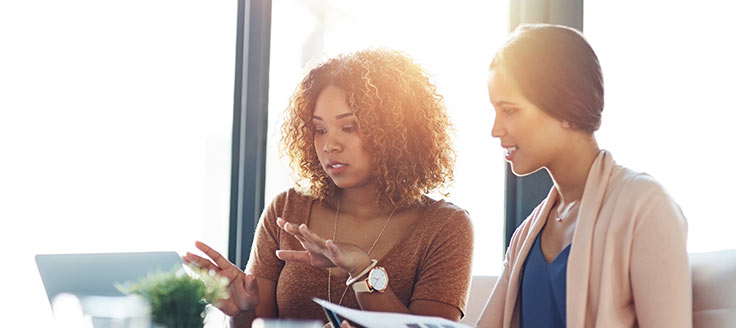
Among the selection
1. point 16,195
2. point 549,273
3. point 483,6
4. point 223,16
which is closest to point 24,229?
point 16,195

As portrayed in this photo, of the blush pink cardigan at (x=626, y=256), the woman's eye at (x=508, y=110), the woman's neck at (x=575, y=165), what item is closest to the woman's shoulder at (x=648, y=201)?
the blush pink cardigan at (x=626, y=256)

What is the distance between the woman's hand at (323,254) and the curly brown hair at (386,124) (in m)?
0.35

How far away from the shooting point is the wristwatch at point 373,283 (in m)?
1.66

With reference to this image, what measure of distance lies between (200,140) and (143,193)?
32 cm

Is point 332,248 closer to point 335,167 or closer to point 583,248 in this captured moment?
point 335,167

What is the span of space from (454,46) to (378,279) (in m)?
1.71

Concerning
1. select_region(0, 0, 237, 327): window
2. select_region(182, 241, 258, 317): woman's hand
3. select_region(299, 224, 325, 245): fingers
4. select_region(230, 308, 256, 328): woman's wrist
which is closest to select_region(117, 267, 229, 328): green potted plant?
select_region(299, 224, 325, 245): fingers

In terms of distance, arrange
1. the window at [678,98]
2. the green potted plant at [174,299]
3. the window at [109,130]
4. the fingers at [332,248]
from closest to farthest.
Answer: the green potted plant at [174,299], the fingers at [332,248], the window at [109,130], the window at [678,98]

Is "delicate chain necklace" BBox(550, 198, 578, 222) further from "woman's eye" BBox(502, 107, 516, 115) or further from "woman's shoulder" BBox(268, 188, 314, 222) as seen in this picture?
"woman's shoulder" BBox(268, 188, 314, 222)

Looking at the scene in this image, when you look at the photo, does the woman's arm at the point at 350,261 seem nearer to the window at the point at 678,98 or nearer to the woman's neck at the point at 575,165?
the woman's neck at the point at 575,165

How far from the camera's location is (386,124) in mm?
1925

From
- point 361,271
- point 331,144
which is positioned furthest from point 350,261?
point 331,144

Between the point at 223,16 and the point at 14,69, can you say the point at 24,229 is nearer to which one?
the point at 14,69

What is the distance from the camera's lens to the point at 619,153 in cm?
294
